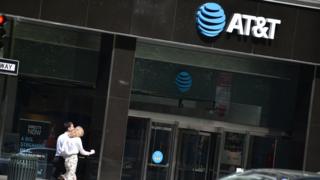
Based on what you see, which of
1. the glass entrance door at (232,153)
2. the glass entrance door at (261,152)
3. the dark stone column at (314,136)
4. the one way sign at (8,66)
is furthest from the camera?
the glass entrance door at (261,152)

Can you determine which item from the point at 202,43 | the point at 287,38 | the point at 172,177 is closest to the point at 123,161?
the point at 172,177

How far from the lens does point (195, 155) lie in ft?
Result: 64.4

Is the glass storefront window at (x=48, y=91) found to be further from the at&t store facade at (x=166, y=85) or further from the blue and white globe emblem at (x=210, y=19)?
the blue and white globe emblem at (x=210, y=19)

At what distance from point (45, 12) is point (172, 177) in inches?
246

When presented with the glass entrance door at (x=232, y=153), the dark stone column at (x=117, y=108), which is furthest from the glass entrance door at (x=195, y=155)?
the dark stone column at (x=117, y=108)

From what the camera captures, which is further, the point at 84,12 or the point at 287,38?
the point at 287,38

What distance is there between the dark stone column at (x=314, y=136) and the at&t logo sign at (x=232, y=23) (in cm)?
Result: 232

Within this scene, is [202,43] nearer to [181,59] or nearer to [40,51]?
[181,59]

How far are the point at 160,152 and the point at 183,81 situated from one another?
2.23 m

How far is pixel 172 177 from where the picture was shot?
19.2 metres

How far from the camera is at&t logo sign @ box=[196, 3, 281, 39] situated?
1752cm

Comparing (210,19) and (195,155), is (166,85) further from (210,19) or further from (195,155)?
(210,19)

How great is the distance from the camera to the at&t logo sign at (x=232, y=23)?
690 inches

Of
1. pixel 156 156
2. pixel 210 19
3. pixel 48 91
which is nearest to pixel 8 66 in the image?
pixel 48 91
